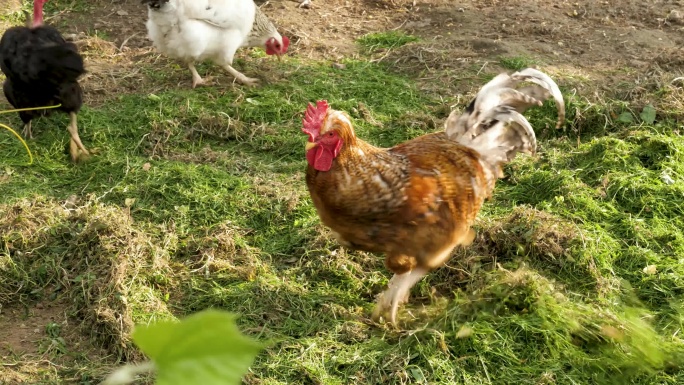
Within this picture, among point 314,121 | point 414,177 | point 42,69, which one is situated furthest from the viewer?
point 42,69

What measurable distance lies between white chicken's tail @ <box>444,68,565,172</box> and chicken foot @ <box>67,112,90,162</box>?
3.19m

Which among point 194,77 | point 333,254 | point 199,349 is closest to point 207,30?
point 194,77

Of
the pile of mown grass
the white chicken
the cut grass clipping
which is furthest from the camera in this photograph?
the white chicken

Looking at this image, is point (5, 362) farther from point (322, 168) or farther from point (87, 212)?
point (322, 168)

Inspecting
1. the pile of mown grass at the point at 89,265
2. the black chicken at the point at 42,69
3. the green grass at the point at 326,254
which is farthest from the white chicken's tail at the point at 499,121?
the black chicken at the point at 42,69

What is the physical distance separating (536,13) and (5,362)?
664cm

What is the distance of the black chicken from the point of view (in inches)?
190

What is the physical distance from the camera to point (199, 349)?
15.8 inches

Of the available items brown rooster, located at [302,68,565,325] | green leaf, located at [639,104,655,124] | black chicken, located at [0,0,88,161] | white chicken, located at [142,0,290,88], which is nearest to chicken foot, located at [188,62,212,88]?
white chicken, located at [142,0,290,88]

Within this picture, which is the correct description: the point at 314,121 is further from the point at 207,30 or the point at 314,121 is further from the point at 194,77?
the point at 194,77

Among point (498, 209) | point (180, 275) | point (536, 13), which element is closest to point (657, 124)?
point (498, 209)

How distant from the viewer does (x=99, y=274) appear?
398 centimetres

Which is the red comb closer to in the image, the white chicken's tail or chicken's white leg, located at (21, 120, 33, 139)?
the white chicken's tail

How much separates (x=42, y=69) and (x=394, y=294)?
317 cm
